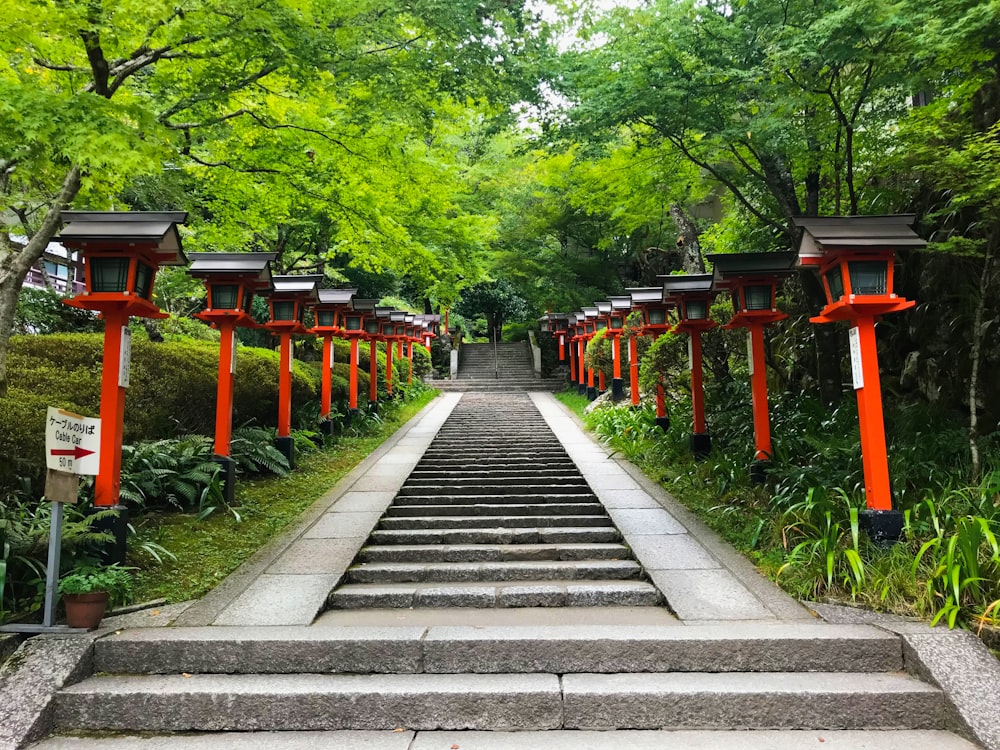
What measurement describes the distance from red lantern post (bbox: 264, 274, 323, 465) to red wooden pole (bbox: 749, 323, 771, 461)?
676cm

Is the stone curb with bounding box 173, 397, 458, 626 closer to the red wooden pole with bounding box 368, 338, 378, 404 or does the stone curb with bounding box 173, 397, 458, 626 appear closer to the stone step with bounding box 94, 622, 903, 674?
the stone step with bounding box 94, 622, 903, 674

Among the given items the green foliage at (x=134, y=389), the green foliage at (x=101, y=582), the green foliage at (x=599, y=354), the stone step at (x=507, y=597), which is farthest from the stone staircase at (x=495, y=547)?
the green foliage at (x=599, y=354)

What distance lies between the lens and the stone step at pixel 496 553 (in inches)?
231

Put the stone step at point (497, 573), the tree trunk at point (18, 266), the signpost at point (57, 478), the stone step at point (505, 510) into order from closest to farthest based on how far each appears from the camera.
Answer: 1. the signpost at point (57, 478)
2. the stone step at point (497, 573)
3. the tree trunk at point (18, 266)
4. the stone step at point (505, 510)

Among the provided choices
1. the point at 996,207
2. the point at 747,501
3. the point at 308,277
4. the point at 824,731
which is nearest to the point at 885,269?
the point at 996,207

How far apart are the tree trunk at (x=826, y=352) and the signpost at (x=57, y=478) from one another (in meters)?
8.26

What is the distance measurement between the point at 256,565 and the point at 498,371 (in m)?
22.4

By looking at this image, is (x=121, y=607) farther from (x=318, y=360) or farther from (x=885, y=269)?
(x=318, y=360)

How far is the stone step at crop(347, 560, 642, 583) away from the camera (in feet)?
17.9

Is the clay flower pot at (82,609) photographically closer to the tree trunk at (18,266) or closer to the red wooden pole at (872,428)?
the tree trunk at (18,266)

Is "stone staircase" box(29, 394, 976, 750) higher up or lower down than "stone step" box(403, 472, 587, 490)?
lower down

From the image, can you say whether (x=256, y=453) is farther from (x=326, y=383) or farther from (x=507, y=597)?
(x=507, y=597)

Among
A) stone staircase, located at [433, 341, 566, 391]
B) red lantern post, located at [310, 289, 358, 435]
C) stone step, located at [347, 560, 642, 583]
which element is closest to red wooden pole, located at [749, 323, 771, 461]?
stone step, located at [347, 560, 642, 583]

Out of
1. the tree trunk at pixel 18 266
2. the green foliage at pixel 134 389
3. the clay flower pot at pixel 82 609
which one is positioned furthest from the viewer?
the tree trunk at pixel 18 266
